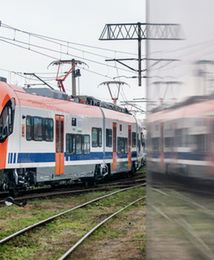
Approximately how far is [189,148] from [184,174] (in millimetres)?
107

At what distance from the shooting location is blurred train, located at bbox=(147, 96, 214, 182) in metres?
1.29

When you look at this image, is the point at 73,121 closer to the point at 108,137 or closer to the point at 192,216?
the point at 108,137


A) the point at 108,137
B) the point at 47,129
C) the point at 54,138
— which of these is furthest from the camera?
the point at 108,137

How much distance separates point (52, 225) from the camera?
10672 millimetres

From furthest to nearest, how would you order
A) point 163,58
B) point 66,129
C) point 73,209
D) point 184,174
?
point 66,129 < point 73,209 < point 163,58 < point 184,174

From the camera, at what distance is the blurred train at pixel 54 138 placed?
1445 centimetres

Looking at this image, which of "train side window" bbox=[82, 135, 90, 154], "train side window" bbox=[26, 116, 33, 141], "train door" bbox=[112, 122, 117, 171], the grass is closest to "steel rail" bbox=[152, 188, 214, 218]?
the grass

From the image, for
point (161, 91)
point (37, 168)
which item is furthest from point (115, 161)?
point (161, 91)

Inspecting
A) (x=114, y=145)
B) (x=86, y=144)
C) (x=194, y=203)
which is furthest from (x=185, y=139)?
(x=114, y=145)

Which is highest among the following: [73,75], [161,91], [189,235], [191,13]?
[73,75]

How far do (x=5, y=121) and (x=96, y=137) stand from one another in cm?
591

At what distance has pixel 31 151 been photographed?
1521 centimetres

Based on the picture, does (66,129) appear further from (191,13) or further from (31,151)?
(191,13)

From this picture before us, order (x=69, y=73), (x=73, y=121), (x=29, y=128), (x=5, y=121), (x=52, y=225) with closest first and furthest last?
(x=52, y=225)
(x=5, y=121)
(x=29, y=128)
(x=73, y=121)
(x=69, y=73)
